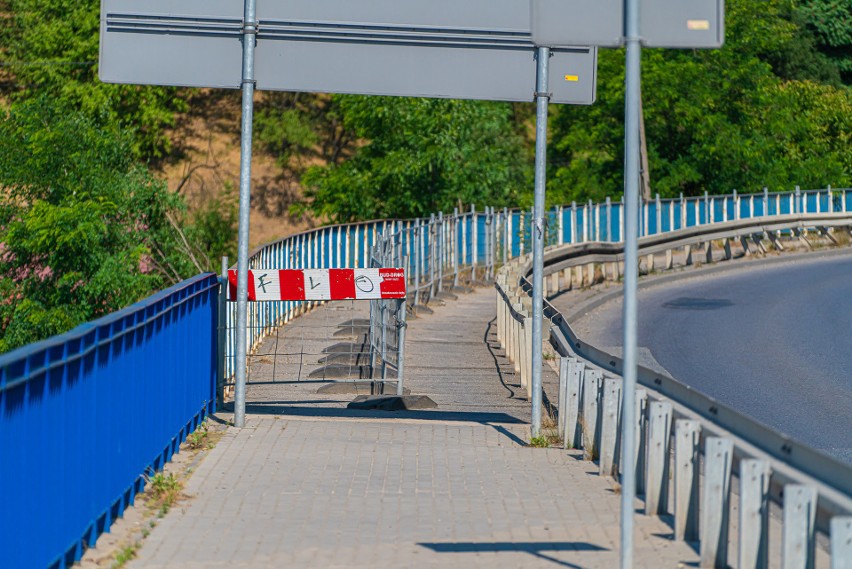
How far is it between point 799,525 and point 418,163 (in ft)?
110

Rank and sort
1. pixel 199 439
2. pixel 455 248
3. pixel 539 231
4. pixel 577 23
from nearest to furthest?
pixel 577 23, pixel 199 439, pixel 539 231, pixel 455 248

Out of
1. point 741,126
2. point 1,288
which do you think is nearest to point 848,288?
point 1,288

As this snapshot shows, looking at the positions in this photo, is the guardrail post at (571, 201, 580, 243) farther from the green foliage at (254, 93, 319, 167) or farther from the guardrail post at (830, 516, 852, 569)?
the guardrail post at (830, 516, 852, 569)

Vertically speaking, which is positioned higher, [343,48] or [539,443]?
[343,48]

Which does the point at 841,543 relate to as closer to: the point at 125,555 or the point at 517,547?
the point at 517,547

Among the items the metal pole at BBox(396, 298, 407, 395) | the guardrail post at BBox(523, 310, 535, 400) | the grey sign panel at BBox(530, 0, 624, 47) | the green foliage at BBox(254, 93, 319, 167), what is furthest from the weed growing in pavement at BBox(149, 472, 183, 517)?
the green foliage at BBox(254, 93, 319, 167)

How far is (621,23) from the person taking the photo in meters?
6.18

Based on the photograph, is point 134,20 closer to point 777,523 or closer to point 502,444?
point 502,444

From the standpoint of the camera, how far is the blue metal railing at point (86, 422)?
5.36 metres

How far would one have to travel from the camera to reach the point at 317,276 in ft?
40.2

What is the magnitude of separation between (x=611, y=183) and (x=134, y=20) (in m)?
35.1

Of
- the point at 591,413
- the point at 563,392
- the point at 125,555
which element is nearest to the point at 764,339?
the point at 563,392

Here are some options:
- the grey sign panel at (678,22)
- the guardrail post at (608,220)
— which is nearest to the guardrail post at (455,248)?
the guardrail post at (608,220)

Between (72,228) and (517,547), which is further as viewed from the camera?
(72,228)
